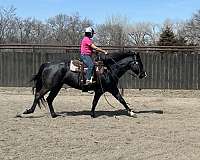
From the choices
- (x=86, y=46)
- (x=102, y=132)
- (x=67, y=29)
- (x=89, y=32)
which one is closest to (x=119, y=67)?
(x=86, y=46)

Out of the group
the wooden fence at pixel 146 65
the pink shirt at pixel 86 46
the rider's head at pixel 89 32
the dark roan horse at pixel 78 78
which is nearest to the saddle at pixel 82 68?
the dark roan horse at pixel 78 78

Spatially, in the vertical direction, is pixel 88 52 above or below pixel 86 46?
below

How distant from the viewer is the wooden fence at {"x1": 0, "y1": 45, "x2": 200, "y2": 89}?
20219mm

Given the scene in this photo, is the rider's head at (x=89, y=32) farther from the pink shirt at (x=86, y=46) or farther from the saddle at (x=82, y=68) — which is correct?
the saddle at (x=82, y=68)

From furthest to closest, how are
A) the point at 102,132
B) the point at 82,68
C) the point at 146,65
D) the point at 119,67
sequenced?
1. the point at 146,65
2. the point at 119,67
3. the point at 82,68
4. the point at 102,132

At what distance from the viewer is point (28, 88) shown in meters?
20.6

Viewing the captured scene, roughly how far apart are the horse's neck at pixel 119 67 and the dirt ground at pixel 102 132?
1091mm

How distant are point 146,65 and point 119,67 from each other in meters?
7.61

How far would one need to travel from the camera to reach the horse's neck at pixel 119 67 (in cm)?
1285

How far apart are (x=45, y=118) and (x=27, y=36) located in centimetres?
3777

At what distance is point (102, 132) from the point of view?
9.75 meters

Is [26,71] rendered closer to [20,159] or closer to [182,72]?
[182,72]

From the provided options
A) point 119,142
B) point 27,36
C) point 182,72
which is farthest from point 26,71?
point 27,36

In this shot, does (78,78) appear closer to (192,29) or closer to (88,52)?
(88,52)
